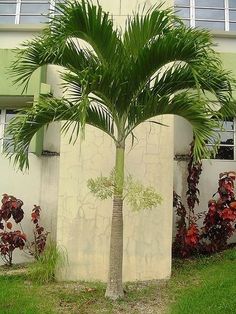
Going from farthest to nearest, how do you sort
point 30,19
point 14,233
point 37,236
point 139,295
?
1. point 30,19
2. point 37,236
3. point 14,233
4. point 139,295

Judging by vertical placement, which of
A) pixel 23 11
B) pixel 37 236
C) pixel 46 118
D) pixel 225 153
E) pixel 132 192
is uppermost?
pixel 23 11

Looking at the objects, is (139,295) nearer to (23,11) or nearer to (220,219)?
(220,219)

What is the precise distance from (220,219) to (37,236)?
129 inches

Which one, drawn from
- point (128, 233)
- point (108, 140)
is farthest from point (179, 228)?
point (108, 140)

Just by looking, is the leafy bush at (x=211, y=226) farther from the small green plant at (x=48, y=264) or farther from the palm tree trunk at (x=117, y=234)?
the palm tree trunk at (x=117, y=234)

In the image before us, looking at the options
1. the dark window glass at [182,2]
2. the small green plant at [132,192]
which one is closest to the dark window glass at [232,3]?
the dark window glass at [182,2]

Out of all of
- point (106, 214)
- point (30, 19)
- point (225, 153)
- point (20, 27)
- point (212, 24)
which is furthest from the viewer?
point (212, 24)

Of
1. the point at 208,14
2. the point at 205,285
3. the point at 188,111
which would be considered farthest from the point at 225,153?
the point at 188,111

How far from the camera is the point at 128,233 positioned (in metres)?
6.91

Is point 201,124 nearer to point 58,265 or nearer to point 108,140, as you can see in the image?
point 108,140

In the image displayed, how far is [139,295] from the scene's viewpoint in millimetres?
6141

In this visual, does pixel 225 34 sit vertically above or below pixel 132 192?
above

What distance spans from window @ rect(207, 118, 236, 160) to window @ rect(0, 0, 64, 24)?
4529 millimetres

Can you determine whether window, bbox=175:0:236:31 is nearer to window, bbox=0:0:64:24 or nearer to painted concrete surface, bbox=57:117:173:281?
window, bbox=0:0:64:24
